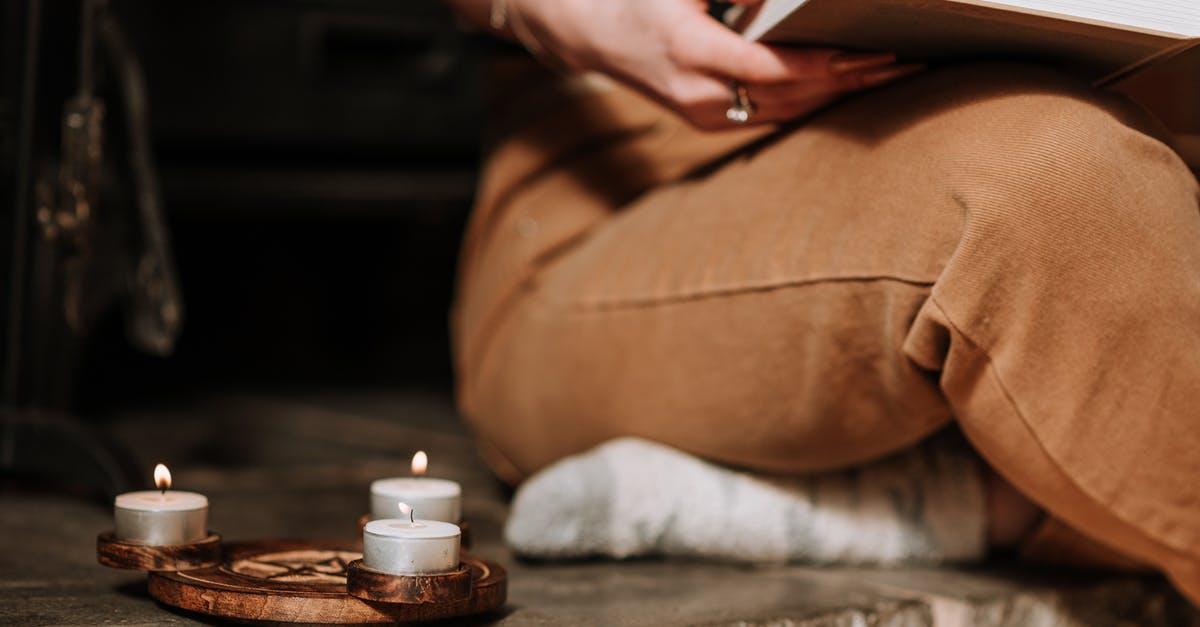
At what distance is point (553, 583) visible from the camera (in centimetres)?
66

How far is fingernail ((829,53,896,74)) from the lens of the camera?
0.60 m

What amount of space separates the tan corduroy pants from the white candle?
24 centimetres

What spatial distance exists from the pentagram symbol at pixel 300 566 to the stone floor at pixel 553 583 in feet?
0.13

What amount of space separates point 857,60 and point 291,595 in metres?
0.38

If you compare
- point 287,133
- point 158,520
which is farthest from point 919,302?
point 287,133

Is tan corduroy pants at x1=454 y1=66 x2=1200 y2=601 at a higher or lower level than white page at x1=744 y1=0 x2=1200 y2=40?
lower

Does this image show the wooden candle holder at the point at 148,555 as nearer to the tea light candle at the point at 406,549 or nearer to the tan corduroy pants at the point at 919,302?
the tea light candle at the point at 406,549

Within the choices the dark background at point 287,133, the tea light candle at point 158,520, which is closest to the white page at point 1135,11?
Result: the tea light candle at point 158,520

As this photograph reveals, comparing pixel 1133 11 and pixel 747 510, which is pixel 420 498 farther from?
pixel 1133 11

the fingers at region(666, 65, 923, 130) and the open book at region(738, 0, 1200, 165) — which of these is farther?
the fingers at region(666, 65, 923, 130)

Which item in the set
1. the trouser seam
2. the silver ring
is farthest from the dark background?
the silver ring

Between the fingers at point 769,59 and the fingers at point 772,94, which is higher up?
the fingers at point 769,59

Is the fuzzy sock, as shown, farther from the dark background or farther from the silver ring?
Answer: the dark background

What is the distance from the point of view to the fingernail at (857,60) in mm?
599
